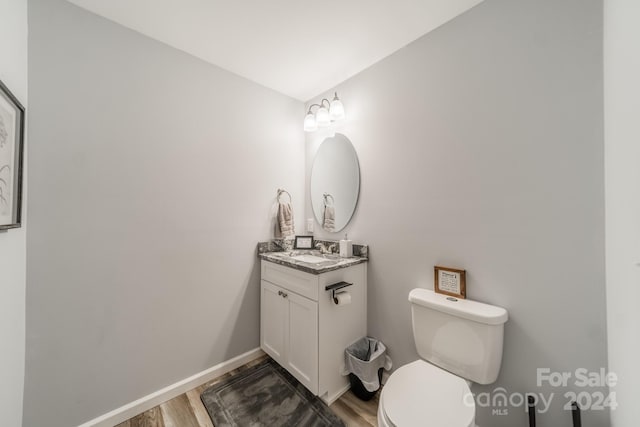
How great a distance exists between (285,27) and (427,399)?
203 cm

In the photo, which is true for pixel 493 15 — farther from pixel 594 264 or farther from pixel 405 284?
pixel 405 284

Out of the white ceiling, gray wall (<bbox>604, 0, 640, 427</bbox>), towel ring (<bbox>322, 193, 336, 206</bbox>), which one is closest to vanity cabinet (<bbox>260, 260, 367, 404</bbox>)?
towel ring (<bbox>322, 193, 336, 206</bbox>)

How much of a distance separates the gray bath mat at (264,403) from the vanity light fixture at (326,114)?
77.1 inches

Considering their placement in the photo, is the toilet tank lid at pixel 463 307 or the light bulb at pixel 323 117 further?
the light bulb at pixel 323 117

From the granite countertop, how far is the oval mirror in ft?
0.83

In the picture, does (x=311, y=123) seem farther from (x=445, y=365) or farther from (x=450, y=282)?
(x=445, y=365)

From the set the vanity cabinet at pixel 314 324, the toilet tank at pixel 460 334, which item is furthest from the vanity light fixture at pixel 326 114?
the toilet tank at pixel 460 334

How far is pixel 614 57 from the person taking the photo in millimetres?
741

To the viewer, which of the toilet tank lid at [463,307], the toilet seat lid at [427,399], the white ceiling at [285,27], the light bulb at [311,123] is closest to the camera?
the toilet seat lid at [427,399]

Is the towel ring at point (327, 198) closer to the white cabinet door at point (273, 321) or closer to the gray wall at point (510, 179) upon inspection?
the gray wall at point (510, 179)

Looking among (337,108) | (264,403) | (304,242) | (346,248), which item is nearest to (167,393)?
(264,403)

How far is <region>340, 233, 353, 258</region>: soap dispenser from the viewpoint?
5.65 ft

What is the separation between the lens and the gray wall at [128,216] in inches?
44.0

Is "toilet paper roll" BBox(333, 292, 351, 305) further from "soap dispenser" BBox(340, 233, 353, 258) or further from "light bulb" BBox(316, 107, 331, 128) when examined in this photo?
"light bulb" BBox(316, 107, 331, 128)
